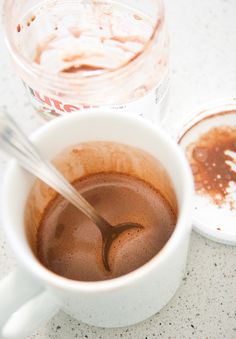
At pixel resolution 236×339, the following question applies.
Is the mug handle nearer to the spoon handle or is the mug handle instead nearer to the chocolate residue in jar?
the spoon handle

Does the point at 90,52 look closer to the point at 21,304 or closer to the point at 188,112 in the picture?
the point at 188,112

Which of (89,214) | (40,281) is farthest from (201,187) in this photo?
(40,281)

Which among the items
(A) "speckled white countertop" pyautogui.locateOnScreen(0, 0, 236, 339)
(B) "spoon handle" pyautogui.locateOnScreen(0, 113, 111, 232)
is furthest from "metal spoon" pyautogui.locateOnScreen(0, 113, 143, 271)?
(A) "speckled white countertop" pyautogui.locateOnScreen(0, 0, 236, 339)

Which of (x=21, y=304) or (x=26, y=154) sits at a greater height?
(x=26, y=154)

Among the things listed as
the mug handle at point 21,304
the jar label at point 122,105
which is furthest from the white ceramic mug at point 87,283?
the jar label at point 122,105

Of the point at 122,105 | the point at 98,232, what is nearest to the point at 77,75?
the point at 122,105

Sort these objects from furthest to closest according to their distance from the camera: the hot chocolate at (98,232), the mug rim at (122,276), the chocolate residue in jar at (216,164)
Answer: the chocolate residue in jar at (216,164), the hot chocolate at (98,232), the mug rim at (122,276)

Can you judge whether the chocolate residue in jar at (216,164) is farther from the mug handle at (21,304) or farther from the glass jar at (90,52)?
the mug handle at (21,304)
